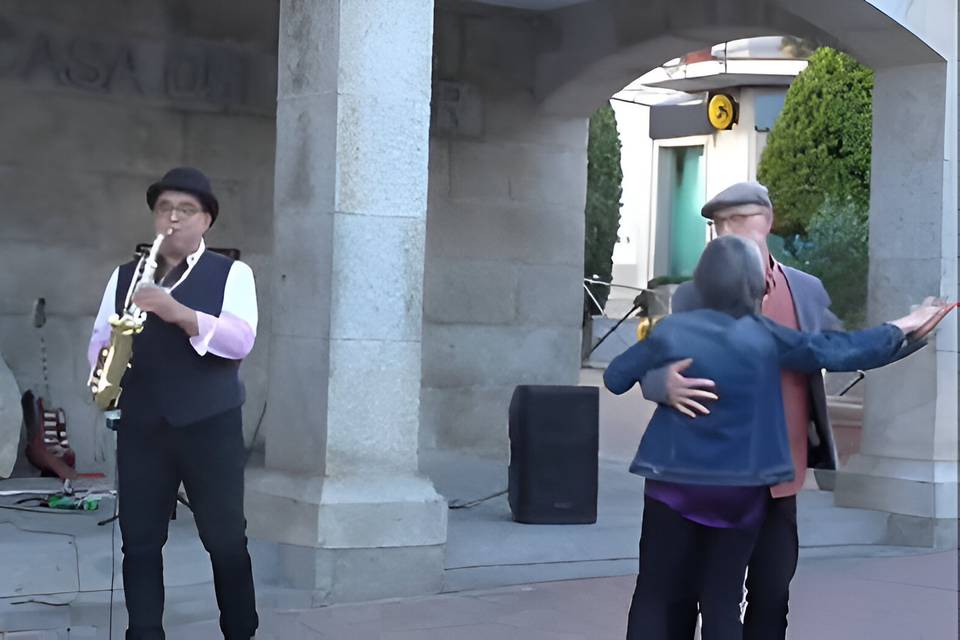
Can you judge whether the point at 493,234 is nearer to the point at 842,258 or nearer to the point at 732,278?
the point at 732,278

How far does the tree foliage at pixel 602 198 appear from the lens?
78.2 feet

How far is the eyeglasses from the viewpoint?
4832 millimetres

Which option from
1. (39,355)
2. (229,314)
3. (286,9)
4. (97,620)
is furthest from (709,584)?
(39,355)

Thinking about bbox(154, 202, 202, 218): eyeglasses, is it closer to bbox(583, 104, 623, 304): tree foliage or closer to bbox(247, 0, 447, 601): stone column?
bbox(247, 0, 447, 601): stone column

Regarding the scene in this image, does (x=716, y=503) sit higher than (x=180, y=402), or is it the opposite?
(x=180, y=402)

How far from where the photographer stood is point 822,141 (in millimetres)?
20531

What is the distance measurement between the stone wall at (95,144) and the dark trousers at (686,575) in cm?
532

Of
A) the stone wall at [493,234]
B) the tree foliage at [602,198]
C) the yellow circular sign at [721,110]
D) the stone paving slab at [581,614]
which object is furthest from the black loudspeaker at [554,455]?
the yellow circular sign at [721,110]

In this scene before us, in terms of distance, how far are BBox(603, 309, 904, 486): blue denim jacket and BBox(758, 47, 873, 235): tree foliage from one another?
14.8 metres

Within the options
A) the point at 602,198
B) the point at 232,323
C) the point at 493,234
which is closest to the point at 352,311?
the point at 232,323

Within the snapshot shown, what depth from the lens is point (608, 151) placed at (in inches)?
962

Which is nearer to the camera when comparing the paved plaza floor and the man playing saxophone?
the man playing saxophone

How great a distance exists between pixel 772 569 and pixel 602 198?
19.5 m

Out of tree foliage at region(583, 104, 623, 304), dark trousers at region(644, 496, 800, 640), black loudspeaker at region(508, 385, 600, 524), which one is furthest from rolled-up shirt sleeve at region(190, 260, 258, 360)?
tree foliage at region(583, 104, 623, 304)
